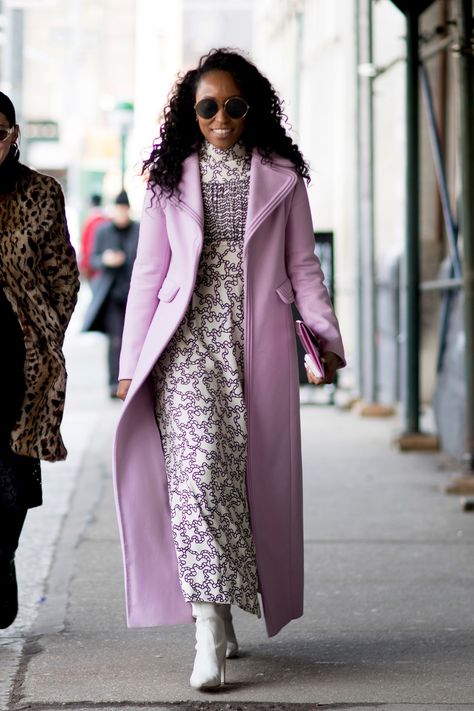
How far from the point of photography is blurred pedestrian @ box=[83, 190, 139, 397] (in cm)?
1445

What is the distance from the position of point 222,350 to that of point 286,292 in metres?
0.27

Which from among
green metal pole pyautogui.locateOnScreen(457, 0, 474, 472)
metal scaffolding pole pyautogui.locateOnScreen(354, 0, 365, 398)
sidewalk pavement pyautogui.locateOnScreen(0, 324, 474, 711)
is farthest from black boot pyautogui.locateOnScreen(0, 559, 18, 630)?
metal scaffolding pole pyautogui.locateOnScreen(354, 0, 365, 398)

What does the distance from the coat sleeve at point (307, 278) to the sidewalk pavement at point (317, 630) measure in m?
0.99

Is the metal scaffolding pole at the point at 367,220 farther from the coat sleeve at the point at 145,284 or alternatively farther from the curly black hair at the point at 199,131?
the coat sleeve at the point at 145,284

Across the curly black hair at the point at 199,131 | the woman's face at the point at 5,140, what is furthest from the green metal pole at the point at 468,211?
the woman's face at the point at 5,140

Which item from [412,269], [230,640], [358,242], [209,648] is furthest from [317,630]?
[358,242]

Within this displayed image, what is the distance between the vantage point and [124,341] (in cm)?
481

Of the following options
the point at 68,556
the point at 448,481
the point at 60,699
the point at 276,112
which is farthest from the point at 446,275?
the point at 60,699

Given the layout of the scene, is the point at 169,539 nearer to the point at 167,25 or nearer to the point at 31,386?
the point at 31,386

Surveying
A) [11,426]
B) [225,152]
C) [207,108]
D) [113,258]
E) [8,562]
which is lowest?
[8,562]

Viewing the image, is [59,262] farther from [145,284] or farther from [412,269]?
[412,269]

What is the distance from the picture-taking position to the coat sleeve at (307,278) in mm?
4828

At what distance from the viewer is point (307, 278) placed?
15.9 ft

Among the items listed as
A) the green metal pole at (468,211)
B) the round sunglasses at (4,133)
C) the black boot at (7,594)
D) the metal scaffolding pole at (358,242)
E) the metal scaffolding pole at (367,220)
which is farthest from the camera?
the metal scaffolding pole at (358,242)
